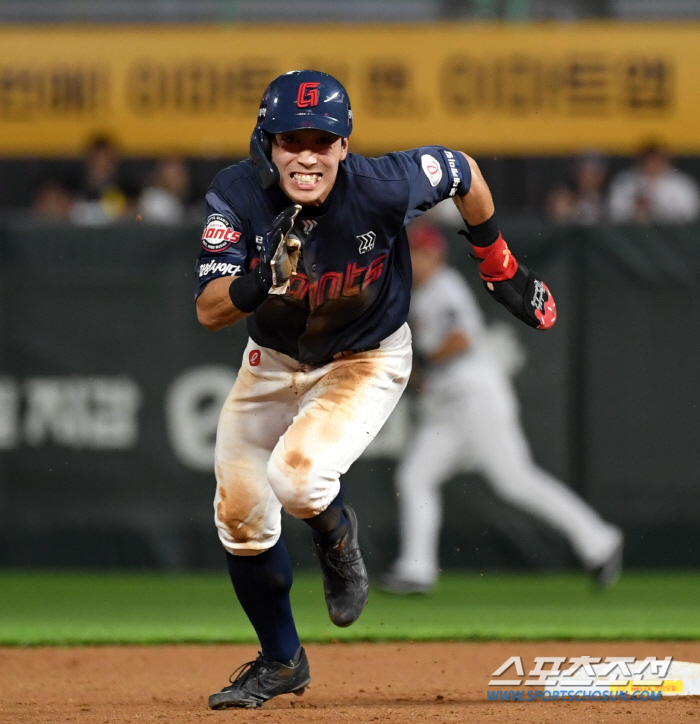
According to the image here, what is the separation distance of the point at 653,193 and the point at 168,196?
156 inches

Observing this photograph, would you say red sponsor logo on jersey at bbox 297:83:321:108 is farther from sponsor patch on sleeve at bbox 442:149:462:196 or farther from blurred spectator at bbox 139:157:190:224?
blurred spectator at bbox 139:157:190:224

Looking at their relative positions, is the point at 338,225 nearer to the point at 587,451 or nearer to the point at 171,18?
the point at 587,451

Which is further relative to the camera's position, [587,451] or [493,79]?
[493,79]

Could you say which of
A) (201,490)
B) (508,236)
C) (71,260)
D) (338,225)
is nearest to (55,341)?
(71,260)

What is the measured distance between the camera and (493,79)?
11383mm

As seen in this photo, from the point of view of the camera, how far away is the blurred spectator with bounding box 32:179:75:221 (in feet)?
36.0

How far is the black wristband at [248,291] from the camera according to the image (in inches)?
183

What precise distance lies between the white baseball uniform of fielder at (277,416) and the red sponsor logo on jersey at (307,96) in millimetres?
1054

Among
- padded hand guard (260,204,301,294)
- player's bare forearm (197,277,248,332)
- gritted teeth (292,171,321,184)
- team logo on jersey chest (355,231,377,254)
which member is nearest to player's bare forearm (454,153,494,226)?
team logo on jersey chest (355,231,377,254)

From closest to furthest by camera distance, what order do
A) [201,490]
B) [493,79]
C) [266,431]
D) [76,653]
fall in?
[266,431], [76,653], [201,490], [493,79]

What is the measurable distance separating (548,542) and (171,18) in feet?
19.0

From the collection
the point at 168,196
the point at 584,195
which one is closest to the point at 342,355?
the point at 168,196

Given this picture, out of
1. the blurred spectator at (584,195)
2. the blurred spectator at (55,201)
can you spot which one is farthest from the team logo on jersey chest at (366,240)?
the blurred spectator at (55,201)

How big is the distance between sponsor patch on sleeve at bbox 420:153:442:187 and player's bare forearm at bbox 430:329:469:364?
3.61 metres
